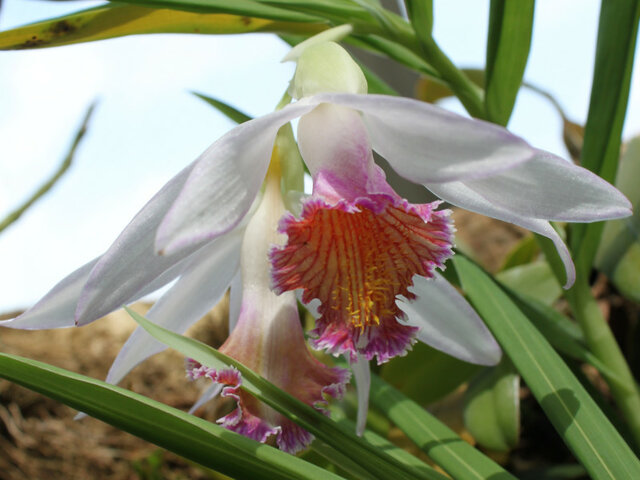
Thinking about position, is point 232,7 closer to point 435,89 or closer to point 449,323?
point 449,323

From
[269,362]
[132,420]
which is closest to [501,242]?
[269,362]

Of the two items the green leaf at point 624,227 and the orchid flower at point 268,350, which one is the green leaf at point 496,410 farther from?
the orchid flower at point 268,350

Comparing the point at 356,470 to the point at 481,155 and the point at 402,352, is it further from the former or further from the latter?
the point at 481,155

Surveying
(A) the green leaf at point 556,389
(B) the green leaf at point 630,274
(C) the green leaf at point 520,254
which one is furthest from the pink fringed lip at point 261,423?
(C) the green leaf at point 520,254

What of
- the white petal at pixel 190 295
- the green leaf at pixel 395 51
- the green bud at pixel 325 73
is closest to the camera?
the green bud at pixel 325 73

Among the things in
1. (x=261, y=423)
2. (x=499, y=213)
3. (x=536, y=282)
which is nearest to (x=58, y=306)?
(x=261, y=423)

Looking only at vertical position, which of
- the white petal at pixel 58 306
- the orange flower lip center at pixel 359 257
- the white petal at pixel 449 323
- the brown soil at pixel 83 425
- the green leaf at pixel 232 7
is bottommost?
the brown soil at pixel 83 425
